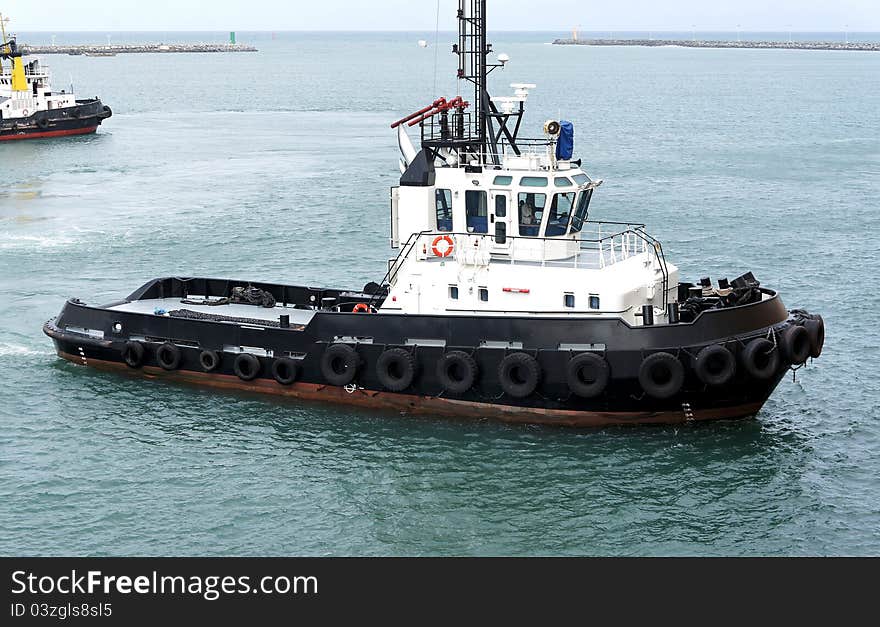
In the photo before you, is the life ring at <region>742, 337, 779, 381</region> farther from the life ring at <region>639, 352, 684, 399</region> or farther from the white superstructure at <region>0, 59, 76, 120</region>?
the white superstructure at <region>0, 59, 76, 120</region>

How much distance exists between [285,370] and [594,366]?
548cm

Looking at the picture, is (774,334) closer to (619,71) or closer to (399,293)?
(399,293)

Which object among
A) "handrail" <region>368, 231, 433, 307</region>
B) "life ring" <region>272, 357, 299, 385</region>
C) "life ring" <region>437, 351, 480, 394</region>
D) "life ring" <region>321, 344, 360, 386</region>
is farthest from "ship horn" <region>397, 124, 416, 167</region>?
"life ring" <region>272, 357, 299, 385</region>

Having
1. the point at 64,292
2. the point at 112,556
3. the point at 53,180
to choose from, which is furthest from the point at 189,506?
the point at 53,180

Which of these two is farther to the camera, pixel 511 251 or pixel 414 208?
pixel 414 208

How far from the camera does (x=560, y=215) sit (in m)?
19.8

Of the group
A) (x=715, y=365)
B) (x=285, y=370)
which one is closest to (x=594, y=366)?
(x=715, y=365)

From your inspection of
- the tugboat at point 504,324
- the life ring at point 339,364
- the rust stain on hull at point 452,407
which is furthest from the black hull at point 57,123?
the life ring at point 339,364

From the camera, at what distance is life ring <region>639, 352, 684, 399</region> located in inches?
708

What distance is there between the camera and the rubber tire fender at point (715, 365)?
1794 centimetres

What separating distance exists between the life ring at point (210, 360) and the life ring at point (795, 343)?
964 centimetres

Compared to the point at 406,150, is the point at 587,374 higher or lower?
lower

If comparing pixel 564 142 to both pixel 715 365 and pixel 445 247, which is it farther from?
pixel 715 365

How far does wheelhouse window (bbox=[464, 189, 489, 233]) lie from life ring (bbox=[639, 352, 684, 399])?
378cm
